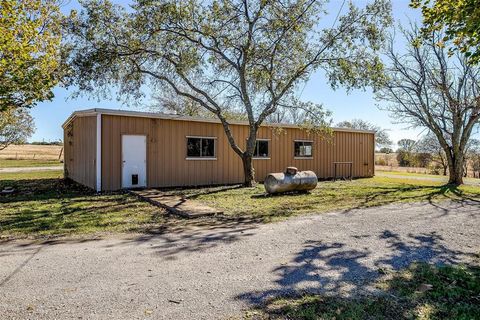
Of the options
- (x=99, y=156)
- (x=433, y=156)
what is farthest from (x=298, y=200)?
(x=433, y=156)

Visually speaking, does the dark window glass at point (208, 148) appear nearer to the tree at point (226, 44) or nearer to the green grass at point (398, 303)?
the tree at point (226, 44)

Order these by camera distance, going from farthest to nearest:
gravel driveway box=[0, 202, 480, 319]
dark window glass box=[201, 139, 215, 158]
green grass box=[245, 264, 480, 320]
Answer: dark window glass box=[201, 139, 215, 158] < gravel driveway box=[0, 202, 480, 319] < green grass box=[245, 264, 480, 320]

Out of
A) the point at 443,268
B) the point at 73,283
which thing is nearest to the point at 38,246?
the point at 73,283

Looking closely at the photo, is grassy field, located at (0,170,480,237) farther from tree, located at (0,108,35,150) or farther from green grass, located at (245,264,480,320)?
tree, located at (0,108,35,150)

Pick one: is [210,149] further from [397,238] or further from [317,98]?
[397,238]

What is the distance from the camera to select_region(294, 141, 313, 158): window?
16.7m

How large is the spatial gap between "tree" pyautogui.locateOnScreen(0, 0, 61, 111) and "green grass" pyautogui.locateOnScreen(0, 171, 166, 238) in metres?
3.02

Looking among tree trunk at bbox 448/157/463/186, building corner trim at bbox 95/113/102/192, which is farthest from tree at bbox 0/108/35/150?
tree trunk at bbox 448/157/463/186

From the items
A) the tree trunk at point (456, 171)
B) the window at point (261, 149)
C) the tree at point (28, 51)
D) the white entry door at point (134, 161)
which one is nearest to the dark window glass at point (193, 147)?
the white entry door at point (134, 161)

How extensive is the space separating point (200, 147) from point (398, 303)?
11.3m

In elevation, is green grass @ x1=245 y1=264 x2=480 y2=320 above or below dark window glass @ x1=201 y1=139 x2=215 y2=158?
below

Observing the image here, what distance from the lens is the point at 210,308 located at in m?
3.01

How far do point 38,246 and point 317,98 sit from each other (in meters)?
11.4

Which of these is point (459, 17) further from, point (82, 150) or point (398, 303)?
point (82, 150)
